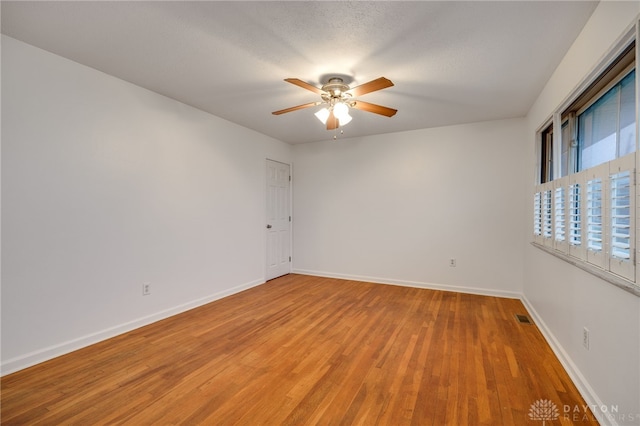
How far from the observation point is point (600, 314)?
1.71 m

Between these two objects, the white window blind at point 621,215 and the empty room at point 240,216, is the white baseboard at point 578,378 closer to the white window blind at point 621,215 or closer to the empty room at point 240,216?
the empty room at point 240,216

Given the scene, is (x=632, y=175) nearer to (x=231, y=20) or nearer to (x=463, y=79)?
(x=463, y=79)

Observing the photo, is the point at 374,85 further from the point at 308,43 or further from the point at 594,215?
the point at 594,215

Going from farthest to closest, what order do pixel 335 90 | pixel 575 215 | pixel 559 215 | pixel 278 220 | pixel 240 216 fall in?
pixel 278 220, pixel 240 216, pixel 335 90, pixel 559 215, pixel 575 215

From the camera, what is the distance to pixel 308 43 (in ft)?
7.17

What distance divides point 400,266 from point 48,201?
14.5 ft

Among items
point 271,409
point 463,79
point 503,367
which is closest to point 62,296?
point 271,409

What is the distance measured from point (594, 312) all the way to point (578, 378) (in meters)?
0.55

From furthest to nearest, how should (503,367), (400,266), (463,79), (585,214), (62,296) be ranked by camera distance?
(400,266)
(463,79)
(62,296)
(503,367)
(585,214)

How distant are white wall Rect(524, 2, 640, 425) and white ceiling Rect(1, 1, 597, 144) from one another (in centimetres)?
18

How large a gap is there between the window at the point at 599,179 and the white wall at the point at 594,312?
0.11 metres

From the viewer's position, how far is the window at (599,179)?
1.50 metres

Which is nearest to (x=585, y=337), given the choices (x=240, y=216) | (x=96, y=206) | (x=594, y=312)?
(x=594, y=312)

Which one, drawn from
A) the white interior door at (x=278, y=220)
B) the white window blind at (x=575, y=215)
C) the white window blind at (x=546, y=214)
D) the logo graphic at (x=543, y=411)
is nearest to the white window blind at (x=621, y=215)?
the white window blind at (x=575, y=215)
